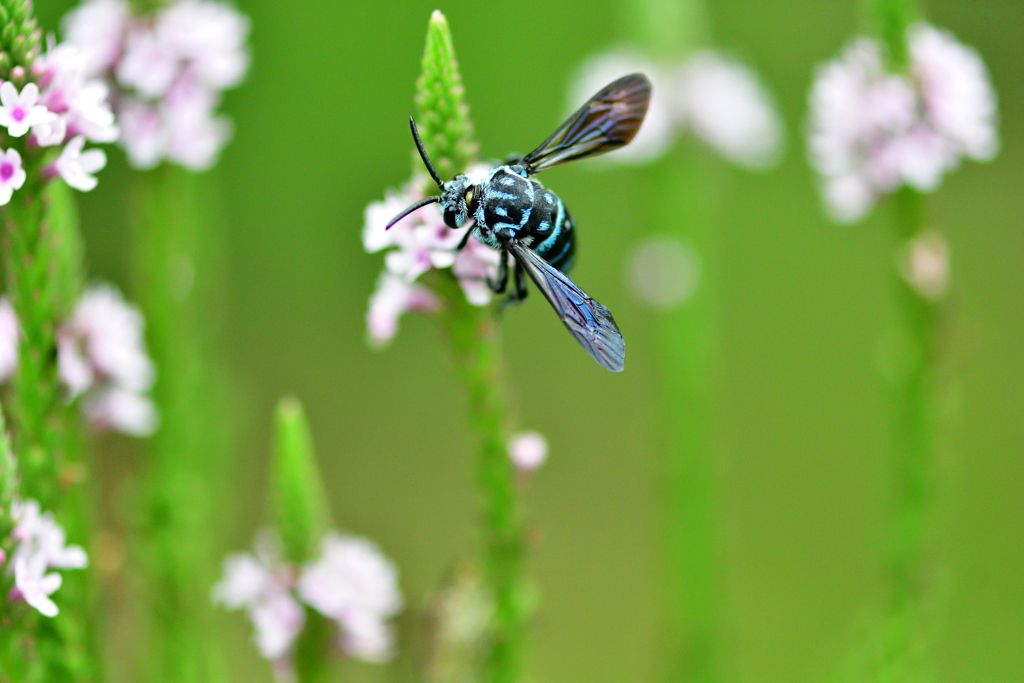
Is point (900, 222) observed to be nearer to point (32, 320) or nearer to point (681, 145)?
point (681, 145)

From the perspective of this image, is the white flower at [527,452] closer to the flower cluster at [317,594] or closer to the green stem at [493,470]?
the green stem at [493,470]

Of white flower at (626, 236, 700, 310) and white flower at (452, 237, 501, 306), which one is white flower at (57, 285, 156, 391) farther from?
white flower at (626, 236, 700, 310)

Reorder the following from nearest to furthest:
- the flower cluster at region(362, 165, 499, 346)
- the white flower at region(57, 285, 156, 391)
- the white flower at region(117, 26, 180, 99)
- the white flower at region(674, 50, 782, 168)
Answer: the flower cluster at region(362, 165, 499, 346) → the white flower at region(57, 285, 156, 391) → the white flower at region(117, 26, 180, 99) → the white flower at region(674, 50, 782, 168)

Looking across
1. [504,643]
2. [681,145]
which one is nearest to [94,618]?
[504,643]

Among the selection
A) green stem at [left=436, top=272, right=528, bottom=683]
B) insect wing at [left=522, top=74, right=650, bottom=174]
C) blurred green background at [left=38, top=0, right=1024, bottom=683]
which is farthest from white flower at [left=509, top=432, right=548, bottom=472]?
blurred green background at [left=38, top=0, right=1024, bottom=683]

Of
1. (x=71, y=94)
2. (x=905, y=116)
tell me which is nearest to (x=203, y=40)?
(x=71, y=94)

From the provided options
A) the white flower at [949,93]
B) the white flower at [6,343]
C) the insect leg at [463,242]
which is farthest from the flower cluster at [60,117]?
the white flower at [949,93]

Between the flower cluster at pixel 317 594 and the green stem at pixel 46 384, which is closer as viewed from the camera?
the green stem at pixel 46 384
